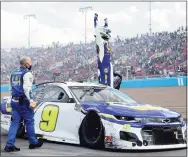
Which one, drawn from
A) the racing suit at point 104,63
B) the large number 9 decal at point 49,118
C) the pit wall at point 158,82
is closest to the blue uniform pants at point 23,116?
the large number 9 decal at point 49,118

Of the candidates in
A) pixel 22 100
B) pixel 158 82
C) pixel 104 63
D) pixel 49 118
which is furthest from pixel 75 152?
pixel 158 82

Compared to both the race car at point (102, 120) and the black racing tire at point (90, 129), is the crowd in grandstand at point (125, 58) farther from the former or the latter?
the black racing tire at point (90, 129)

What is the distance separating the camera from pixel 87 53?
32969mm

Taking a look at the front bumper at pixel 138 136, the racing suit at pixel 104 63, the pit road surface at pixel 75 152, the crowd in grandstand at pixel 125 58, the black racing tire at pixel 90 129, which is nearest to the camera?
the pit road surface at pixel 75 152

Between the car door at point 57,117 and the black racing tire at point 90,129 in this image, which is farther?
the car door at point 57,117

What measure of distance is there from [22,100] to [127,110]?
1.67 m

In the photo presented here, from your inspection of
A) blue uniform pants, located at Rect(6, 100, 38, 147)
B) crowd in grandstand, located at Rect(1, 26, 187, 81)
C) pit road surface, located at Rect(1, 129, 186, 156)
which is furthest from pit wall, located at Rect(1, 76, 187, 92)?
blue uniform pants, located at Rect(6, 100, 38, 147)

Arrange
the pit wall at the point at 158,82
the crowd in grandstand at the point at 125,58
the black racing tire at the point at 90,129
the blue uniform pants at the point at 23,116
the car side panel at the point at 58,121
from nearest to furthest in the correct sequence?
the blue uniform pants at the point at 23,116 → the black racing tire at the point at 90,129 → the car side panel at the point at 58,121 → the pit wall at the point at 158,82 → the crowd in grandstand at the point at 125,58

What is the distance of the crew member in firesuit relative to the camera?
6316 millimetres

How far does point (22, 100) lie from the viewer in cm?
642

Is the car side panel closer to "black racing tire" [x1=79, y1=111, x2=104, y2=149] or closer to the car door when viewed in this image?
the car door

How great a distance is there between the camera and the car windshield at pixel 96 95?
7417 millimetres

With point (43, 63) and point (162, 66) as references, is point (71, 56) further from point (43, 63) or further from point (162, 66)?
point (162, 66)

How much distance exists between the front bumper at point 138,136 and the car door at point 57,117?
2.67ft
